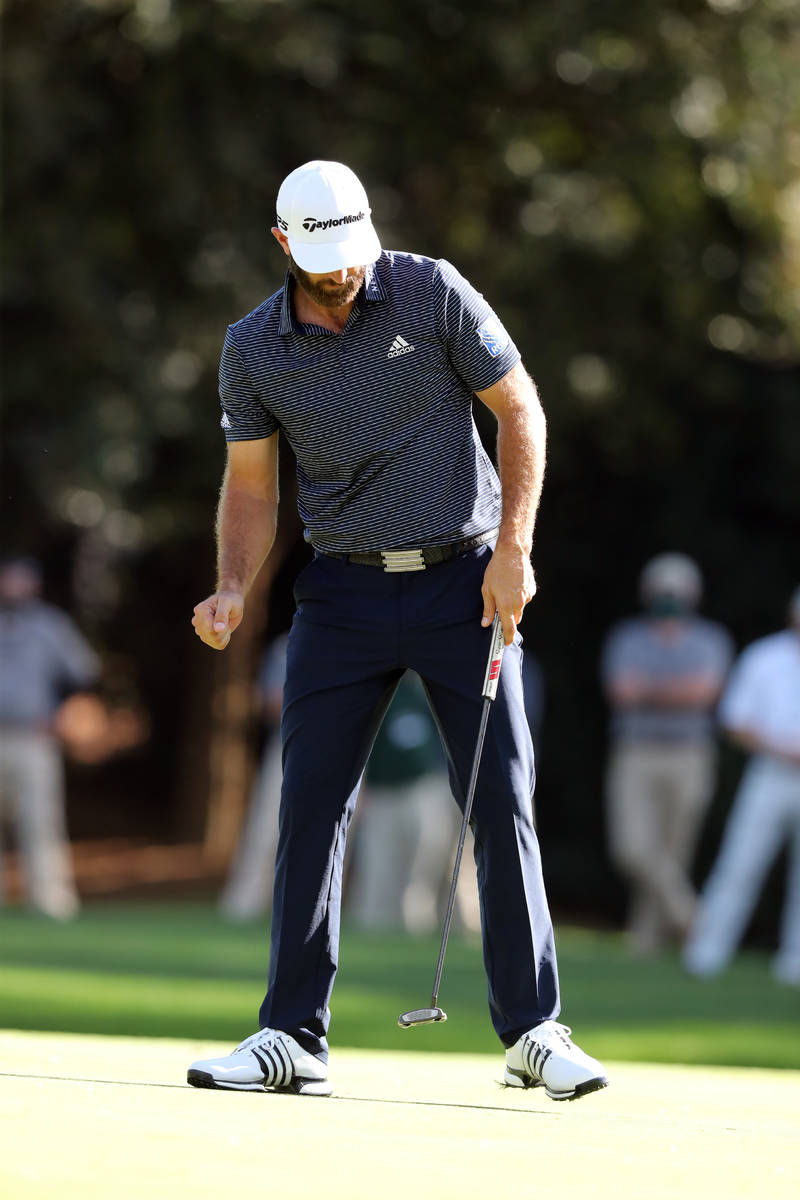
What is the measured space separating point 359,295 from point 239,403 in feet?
1.42

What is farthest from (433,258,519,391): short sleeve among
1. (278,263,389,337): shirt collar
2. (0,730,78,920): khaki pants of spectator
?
(0,730,78,920): khaki pants of spectator

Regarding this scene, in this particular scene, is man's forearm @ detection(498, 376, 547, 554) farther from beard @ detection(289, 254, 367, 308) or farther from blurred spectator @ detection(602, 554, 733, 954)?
blurred spectator @ detection(602, 554, 733, 954)

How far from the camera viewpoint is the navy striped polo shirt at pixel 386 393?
16.1 ft

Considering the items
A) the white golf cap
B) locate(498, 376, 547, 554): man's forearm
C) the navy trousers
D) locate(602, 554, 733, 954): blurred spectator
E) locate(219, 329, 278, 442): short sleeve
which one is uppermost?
the white golf cap

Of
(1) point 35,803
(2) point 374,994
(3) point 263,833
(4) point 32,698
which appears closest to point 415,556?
(2) point 374,994

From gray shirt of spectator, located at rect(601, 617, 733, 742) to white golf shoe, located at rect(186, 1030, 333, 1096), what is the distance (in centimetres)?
829

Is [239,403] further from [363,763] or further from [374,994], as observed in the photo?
[374,994]

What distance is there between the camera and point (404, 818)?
13773mm

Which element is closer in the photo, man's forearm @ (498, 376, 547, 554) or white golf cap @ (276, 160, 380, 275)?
white golf cap @ (276, 160, 380, 275)

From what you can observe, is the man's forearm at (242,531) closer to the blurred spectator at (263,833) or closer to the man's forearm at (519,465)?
the man's forearm at (519,465)

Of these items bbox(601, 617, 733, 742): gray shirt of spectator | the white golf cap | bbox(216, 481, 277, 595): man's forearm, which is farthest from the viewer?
bbox(601, 617, 733, 742): gray shirt of spectator

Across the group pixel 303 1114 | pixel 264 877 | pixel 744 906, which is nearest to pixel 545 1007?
pixel 303 1114

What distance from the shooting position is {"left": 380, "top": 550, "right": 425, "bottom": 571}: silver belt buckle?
5.03 metres

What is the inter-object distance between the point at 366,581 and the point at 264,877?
1017 centimetres
